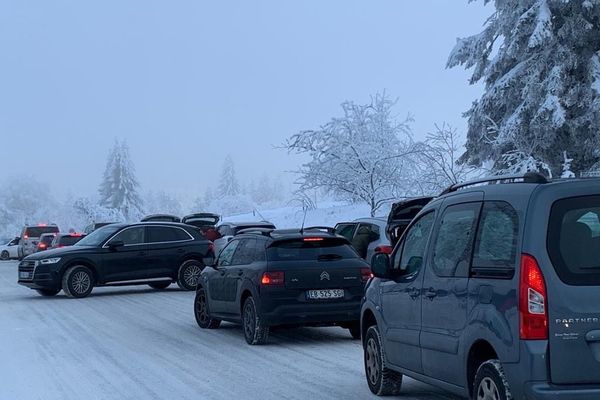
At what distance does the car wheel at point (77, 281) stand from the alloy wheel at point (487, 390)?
675 inches

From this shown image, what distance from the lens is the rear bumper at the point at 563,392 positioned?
575 cm

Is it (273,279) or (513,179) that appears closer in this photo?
(513,179)

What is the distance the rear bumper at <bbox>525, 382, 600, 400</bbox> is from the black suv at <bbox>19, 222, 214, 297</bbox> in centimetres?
1613

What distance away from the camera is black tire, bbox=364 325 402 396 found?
867 centimetres

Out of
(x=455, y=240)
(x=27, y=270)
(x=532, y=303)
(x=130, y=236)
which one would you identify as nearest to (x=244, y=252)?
(x=455, y=240)

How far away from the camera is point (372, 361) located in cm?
898

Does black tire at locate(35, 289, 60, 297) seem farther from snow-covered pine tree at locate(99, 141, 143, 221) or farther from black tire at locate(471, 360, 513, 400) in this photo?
snow-covered pine tree at locate(99, 141, 143, 221)

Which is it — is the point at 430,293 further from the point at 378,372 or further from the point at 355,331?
the point at 355,331

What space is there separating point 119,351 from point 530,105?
53.1ft

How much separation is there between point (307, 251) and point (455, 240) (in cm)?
597

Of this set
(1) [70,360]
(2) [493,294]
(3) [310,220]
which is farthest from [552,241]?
(3) [310,220]

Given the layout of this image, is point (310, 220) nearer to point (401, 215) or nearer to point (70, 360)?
point (401, 215)

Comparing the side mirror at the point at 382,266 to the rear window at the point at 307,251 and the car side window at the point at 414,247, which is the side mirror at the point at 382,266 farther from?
the rear window at the point at 307,251

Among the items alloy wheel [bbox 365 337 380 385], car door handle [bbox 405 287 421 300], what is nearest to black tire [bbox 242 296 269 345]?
alloy wheel [bbox 365 337 380 385]
